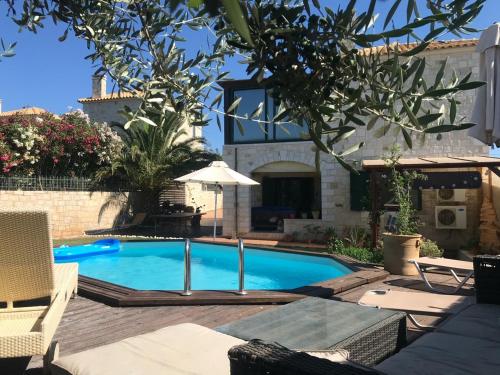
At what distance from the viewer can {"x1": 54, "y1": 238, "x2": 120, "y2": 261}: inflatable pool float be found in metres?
11.1

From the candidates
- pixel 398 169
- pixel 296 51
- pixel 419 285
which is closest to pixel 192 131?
pixel 398 169

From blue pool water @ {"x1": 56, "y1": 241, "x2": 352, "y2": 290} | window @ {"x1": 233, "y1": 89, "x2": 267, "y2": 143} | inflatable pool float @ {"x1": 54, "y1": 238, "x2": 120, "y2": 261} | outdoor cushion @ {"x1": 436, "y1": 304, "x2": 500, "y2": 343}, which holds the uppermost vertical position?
Result: window @ {"x1": 233, "y1": 89, "x2": 267, "y2": 143}

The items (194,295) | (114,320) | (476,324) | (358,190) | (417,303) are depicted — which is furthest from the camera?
(358,190)

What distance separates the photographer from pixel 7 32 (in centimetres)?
264

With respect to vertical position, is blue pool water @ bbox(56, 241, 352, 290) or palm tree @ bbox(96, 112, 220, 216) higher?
palm tree @ bbox(96, 112, 220, 216)

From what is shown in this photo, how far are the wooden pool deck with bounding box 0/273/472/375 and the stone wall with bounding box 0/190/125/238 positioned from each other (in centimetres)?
979

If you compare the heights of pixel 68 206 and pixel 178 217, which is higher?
pixel 68 206

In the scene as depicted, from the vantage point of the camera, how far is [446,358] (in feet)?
8.77

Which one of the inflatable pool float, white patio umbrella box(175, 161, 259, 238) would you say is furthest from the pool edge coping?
white patio umbrella box(175, 161, 259, 238)

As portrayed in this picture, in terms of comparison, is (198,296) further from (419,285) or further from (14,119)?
(14,119)

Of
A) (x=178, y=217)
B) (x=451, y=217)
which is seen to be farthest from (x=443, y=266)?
(x=178, y=217)

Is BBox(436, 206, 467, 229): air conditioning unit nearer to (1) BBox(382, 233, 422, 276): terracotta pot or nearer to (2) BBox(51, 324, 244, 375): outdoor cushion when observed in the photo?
(1) BBox(382, 233, 422, 276): terracotta pot

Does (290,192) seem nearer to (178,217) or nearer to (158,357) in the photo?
(178,217)

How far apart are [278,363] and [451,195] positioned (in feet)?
41.2
